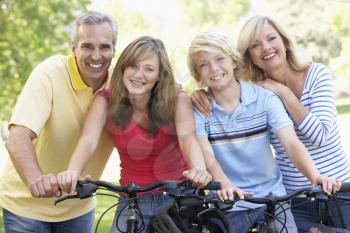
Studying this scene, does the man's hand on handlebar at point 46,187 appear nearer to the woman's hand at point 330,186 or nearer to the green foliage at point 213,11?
the woman's hand at point 330,186

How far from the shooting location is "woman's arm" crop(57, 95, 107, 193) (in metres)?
3.36

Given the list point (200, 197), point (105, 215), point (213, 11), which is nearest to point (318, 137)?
point (200, 197)

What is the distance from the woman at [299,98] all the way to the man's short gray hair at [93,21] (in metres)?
0.71

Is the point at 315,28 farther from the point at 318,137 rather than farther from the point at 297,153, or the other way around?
the point at 297,153

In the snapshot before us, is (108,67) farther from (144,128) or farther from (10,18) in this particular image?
(10,18)

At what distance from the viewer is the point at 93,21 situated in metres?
3.73

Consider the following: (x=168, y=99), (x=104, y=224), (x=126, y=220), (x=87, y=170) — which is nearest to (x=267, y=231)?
(x=126, y=220)

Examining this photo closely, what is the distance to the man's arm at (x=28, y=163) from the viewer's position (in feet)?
10.0

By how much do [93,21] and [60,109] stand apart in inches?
20.6

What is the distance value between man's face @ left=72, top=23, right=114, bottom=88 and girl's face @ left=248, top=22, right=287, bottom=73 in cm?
82

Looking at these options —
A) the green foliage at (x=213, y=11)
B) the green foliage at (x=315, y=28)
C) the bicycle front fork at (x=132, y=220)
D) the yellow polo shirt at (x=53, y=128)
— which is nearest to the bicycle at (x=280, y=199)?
the bicycle front fork at (x=132, y=220)

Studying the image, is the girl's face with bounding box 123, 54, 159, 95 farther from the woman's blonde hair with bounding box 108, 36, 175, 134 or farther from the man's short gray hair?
the man's short gray hair

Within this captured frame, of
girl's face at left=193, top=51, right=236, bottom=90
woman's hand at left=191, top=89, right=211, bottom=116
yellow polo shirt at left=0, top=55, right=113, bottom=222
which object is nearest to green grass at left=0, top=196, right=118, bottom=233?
yellow polo shirt at left=0, top=55, right=113, bottom=222

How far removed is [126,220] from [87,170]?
75 cm
